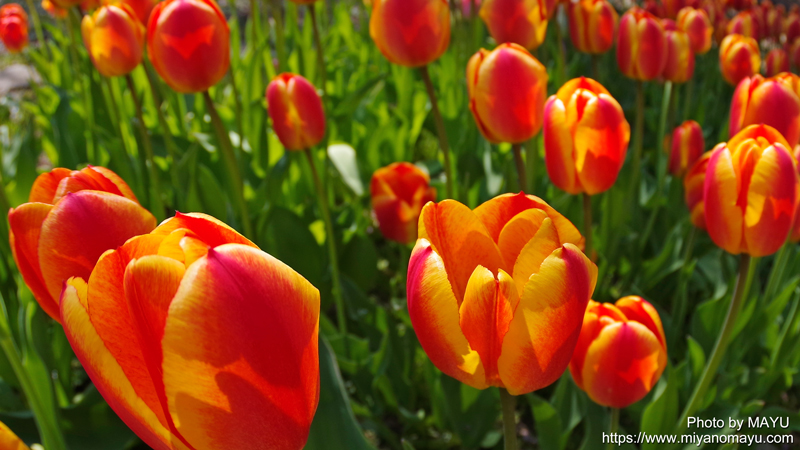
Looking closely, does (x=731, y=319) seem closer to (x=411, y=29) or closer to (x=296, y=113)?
(x=411, y=29)

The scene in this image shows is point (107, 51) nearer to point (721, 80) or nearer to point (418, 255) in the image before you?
point (418, 255)

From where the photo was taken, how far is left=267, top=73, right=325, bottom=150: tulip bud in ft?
3.63

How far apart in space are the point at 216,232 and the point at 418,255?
15cm

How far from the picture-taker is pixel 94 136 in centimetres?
173

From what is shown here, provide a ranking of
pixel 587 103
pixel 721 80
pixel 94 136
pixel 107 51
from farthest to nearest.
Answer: pixel 721 80, pixel 94 136, pixel 107 51, pixel 587 103

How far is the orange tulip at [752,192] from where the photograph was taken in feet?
2.21

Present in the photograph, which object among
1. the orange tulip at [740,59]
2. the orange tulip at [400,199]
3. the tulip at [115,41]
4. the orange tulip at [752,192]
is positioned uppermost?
the tulip at [115,41]

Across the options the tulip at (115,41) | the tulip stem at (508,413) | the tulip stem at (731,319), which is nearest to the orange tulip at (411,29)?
the tulip at (115,41)

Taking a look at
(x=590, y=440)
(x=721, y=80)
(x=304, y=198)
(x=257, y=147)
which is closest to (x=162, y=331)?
(x=590, y=440)

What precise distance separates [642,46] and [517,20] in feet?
1.02

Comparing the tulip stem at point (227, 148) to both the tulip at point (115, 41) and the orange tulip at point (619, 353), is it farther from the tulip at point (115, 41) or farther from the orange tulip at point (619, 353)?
the orange tulip at point (619, 353)

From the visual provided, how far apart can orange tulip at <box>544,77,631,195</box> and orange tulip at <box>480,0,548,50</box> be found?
0.40m

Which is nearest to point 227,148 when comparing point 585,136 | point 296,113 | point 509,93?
point 296,113

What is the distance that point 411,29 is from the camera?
1.04m
